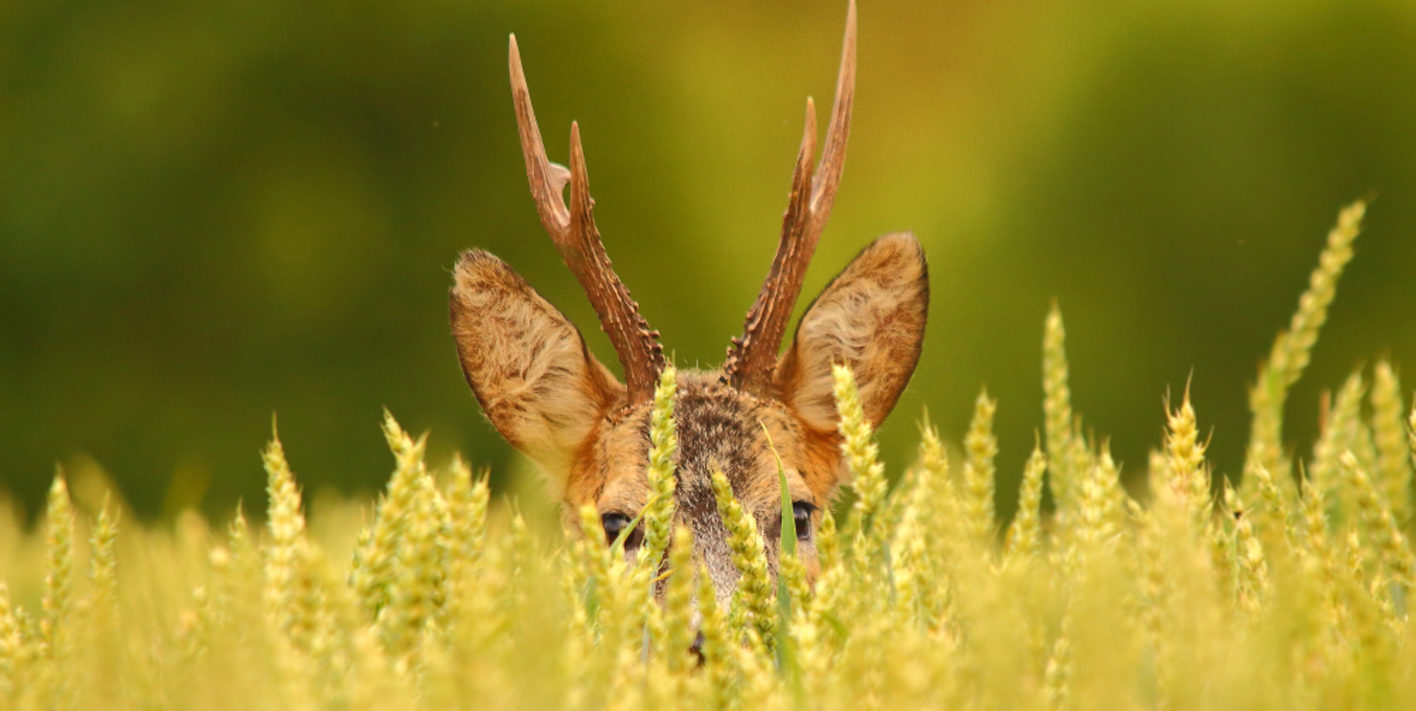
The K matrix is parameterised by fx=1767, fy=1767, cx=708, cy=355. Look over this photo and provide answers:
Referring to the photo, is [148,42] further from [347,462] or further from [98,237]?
[347,462]

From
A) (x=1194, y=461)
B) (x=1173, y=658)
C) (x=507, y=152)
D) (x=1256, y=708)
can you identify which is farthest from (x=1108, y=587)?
(x=507, y=152)

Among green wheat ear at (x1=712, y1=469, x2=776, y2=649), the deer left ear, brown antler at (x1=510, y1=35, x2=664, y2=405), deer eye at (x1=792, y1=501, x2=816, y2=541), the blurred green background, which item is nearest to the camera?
green wheat ear at (x1=712, y1=469, x2=776, y2=649)

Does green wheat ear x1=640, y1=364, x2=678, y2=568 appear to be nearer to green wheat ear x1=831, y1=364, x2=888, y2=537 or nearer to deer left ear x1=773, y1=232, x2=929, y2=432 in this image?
green wheat ear x1=831, y1=364, x2=888, y2=537

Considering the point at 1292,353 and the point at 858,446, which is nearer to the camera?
the point at 858,446

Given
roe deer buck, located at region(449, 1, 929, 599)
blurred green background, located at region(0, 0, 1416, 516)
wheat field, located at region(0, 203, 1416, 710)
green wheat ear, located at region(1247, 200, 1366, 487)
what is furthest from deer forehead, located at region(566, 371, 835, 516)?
blurred green background, located at region(0, 0, 1416, 516)

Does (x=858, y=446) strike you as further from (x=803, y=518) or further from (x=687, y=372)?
(x=687, y=372)

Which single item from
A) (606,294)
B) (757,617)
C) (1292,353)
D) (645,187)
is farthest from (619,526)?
(645,187)
